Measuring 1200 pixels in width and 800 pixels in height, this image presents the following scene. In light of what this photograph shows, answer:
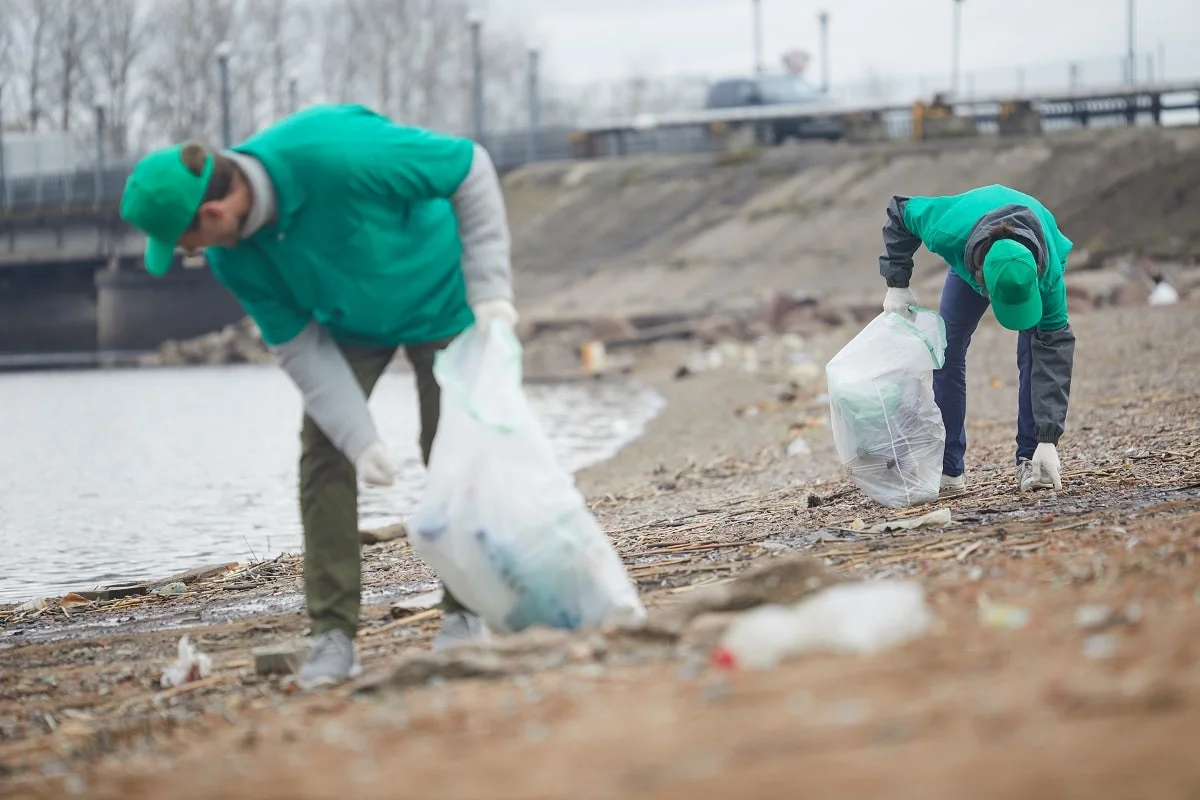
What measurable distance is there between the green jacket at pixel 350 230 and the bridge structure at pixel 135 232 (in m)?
37.2

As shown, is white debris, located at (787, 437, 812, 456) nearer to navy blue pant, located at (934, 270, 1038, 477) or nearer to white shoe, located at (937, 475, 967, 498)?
white shoe, located at (937, 475, 967, 498)

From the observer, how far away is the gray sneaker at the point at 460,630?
4230mm

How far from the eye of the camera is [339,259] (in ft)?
13.0

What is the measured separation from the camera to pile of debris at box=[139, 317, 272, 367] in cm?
3888

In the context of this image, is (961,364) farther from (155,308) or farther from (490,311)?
(155,308)

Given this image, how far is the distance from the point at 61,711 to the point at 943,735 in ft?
8.67

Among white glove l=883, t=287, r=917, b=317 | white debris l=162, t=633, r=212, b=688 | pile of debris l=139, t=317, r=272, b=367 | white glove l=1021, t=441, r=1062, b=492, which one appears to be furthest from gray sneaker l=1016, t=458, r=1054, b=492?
pile of debris l=139, t=317, r=272, b=367

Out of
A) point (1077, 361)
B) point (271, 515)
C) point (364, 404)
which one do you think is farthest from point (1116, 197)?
point (364, 404)

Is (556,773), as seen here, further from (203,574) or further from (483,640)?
(203,574)

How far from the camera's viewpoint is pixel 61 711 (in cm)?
416

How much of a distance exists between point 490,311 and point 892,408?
2.46m

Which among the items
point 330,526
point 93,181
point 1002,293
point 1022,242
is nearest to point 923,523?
point 1002,293

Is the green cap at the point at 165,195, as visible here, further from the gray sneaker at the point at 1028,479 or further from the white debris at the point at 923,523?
the gray sneaker at the point at 1028,479

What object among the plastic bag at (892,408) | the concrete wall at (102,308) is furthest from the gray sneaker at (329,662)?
the concrete wall at (102,308)
